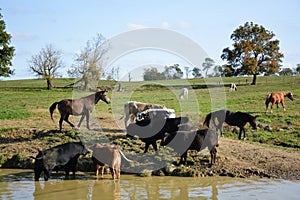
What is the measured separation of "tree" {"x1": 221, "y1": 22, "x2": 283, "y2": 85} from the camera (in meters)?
46.8

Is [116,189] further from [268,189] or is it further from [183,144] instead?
[268,189]

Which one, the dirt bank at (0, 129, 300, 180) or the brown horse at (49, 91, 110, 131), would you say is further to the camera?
the brown horse at (49, 91, 110, 131)

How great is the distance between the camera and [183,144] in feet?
40.8

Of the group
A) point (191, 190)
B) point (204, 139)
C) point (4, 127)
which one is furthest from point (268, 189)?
point (4, 127)

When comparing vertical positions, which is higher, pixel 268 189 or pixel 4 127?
pixel 4 127

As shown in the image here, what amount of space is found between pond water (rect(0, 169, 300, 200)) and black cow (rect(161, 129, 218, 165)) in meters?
1.11

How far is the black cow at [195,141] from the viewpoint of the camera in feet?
40.4

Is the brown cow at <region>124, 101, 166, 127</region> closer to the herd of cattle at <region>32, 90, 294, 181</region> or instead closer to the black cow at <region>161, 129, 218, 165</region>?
the herd of cattle at <region>32, 90, 294, 181</region>

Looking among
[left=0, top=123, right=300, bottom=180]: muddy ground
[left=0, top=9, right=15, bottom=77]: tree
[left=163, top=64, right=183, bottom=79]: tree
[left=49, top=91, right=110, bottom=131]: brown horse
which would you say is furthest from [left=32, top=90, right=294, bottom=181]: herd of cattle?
[left=0, top=9, right=15, bottom=77]: tree

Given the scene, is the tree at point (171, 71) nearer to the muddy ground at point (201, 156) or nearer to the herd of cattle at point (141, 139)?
the herd of cattle at point (141, 139)

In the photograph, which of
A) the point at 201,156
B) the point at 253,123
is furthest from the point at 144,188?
the point at 253,123

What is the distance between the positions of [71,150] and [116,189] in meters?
2.00

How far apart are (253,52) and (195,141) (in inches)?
1496

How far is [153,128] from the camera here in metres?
13.8
